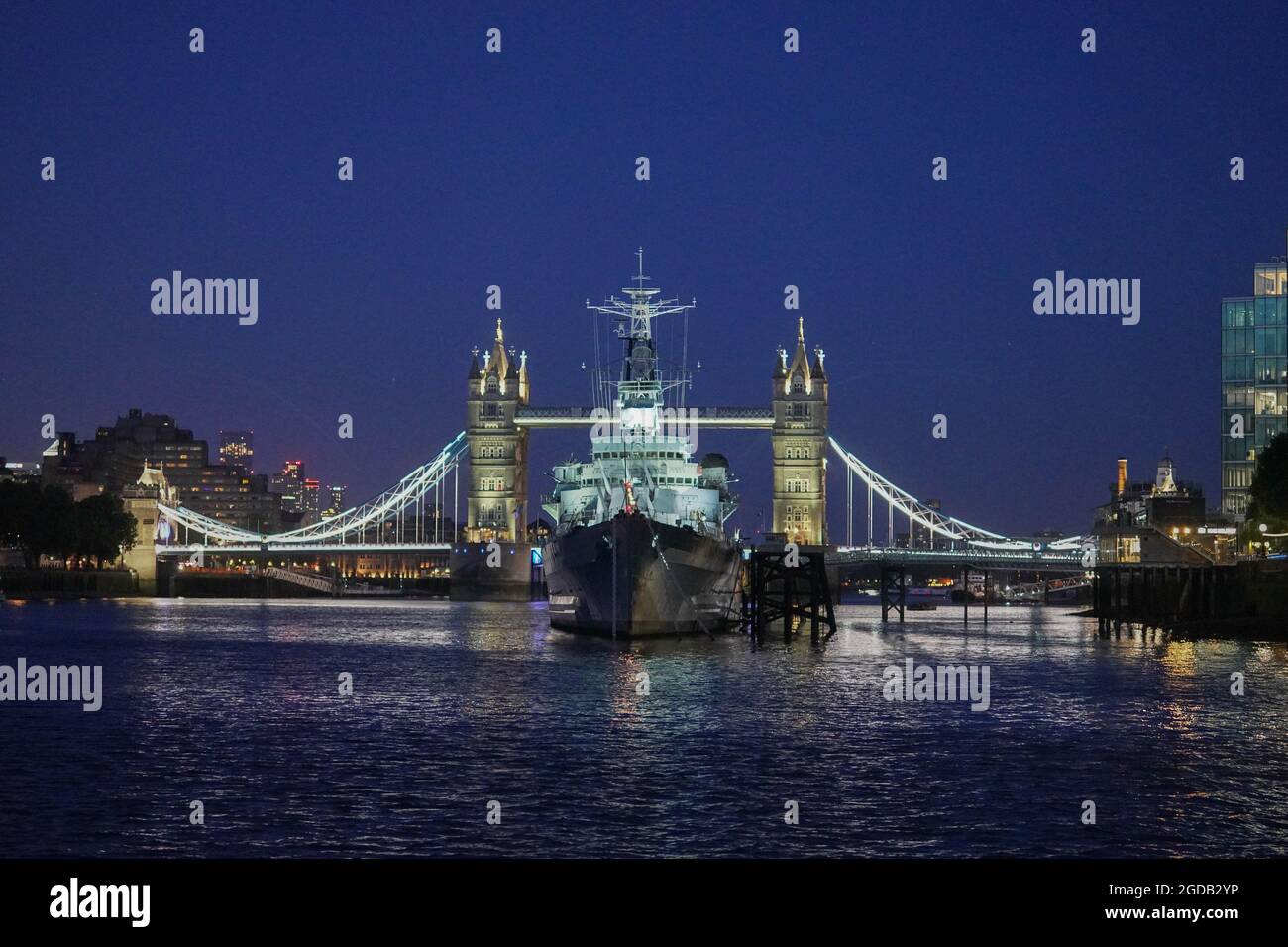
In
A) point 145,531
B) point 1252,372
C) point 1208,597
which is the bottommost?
point 1208,597

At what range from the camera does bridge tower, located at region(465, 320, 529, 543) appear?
142875 millimetres

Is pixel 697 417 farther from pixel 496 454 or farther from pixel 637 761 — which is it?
pixel 637 761

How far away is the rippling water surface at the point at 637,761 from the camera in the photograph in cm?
1948

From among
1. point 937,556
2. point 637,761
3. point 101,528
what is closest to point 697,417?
point 937,556

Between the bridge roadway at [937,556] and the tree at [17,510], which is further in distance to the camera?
the tree at [17,510]

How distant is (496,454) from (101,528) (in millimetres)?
34127

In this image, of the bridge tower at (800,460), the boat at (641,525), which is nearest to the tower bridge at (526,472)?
the bridge tower at (800,460)

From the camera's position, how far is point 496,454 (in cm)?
14425

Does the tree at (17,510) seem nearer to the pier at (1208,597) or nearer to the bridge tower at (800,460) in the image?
the bridge tower at (800,460)

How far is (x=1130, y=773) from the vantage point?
2517 centimetres

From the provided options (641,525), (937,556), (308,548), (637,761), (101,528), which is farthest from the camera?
(308,548)

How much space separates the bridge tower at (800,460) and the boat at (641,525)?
2424 inches
